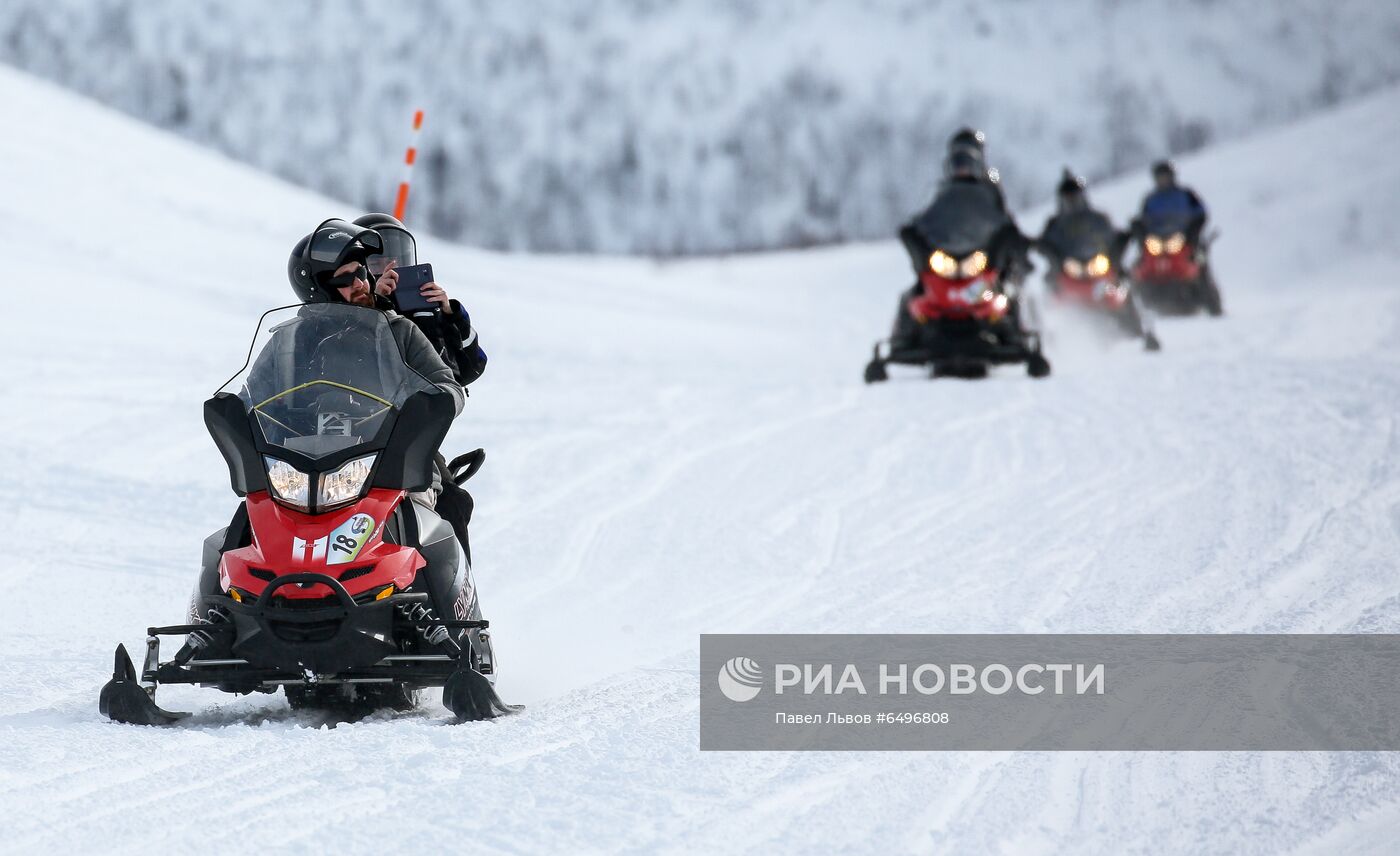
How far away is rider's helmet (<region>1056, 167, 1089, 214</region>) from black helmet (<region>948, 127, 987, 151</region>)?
200 inches

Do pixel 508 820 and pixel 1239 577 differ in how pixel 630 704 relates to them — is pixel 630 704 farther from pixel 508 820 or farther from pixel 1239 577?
pixel 1239 577

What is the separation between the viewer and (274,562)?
4.58 meters

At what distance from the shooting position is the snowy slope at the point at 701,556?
364 centimetres

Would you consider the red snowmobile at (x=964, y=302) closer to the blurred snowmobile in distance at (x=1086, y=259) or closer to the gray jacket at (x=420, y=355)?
the blurred snowmobile in distance at (x=1086, y=259)

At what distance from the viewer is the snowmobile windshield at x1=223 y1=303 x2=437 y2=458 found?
15.4 feet

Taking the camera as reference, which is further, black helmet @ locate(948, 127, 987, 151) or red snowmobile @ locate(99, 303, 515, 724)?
black helmet @ locate(948, 127, 987, 151)

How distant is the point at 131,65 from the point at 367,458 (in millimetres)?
67224

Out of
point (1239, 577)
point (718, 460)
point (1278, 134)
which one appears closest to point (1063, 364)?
point (718, 460)

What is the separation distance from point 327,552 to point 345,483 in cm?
19

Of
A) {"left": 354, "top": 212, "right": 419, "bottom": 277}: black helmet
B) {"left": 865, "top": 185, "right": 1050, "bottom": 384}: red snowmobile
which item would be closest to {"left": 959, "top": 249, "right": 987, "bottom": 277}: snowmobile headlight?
{"left": 865, "top": 185, "right": 1050, "bottom": 384}: red snowmobile

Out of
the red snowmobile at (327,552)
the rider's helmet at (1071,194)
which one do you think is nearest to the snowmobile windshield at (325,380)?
the red snowmobile at (327,552)

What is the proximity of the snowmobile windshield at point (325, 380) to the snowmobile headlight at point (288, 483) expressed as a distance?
6 cm

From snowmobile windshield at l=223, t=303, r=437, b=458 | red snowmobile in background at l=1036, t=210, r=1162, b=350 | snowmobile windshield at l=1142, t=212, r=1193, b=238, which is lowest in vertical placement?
snowmobile windshield at l=223, t=303, r=437, b=458

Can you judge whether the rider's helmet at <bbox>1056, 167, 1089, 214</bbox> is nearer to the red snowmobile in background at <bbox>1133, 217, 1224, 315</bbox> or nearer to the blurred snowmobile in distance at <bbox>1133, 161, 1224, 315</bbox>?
the blurred snowmobile in distance at <bbox>1133, 161, 1224, 315</bbox>
